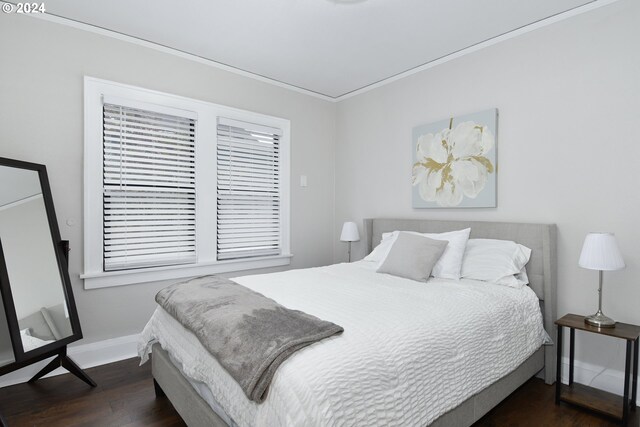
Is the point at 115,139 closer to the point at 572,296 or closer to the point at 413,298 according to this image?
the point at 413,298

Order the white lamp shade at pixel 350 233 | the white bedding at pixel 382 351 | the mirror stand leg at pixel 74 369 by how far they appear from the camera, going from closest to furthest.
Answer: the white bedding at pixel 382 351
the mirror stand leg at pixel 74 369
the white lamp shade at pixel 350 233

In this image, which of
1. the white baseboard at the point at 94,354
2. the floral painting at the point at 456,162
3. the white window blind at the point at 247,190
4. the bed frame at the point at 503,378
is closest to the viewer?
the bed frame at the point at 503,378

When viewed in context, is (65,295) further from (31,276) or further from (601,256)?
(601,256)

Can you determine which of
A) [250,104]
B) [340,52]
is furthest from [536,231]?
[250,104]

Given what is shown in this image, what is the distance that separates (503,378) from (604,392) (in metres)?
0.94

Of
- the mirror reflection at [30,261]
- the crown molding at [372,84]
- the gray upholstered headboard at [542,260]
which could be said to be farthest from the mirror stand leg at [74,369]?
the gray upholstered headboard at [542,260]

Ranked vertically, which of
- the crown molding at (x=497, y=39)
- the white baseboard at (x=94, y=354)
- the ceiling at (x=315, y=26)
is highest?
the ceiling at (x=315, y=26)

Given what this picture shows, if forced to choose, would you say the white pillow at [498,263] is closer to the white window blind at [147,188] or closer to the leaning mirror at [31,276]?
the white window blind at [147,188]

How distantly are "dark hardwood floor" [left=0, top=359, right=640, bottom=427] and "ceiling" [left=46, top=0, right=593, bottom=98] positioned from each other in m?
2.68

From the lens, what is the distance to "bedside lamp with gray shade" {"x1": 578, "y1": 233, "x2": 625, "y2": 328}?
6.57 feet

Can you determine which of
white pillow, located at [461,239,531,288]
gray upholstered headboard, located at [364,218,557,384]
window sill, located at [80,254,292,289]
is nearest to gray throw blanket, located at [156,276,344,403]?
window sill, located at [80,254,292,289]

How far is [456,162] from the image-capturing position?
3.08 m

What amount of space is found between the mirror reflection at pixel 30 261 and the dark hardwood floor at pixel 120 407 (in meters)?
0.38

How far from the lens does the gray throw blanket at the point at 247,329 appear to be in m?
1.24
